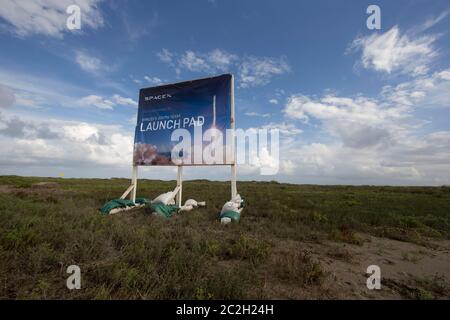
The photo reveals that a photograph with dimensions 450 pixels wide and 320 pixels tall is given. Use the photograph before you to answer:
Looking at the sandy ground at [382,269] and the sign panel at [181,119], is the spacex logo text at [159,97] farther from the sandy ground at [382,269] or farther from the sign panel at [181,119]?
the sandy ground at [382,269]

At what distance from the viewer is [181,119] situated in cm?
1122

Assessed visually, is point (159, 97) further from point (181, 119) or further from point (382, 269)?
point (382, 269)

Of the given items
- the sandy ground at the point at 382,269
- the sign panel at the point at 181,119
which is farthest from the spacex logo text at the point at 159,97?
the sandy ground at the point at 382,269

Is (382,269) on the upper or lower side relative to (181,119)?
lower

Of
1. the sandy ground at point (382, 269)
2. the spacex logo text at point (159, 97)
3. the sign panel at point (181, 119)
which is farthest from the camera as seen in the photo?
the spacex logo text at point (159, 97)

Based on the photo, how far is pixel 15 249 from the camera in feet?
12.2

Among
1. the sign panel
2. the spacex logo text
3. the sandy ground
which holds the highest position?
the spacex logo text

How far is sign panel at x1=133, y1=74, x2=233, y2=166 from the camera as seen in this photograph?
34.7ft

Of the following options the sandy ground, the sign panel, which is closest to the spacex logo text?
the sign panel

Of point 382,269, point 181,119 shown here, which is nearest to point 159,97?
point 181,119

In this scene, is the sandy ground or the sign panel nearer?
the sandy ground

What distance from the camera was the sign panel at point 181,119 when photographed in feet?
34.7

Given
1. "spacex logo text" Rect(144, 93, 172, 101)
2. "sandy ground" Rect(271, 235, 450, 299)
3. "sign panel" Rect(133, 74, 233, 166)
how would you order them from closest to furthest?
"sandy ground" Rect(271, 235, 450, 299)
"sign panel" Rect(133, 74, 233, 166)
"spacex logo text" Rect(144, 93, 172, 101)

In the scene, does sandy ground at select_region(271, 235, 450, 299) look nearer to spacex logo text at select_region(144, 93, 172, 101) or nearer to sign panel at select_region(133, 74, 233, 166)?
sign panel at select_region(133, 74, 233, 166)
